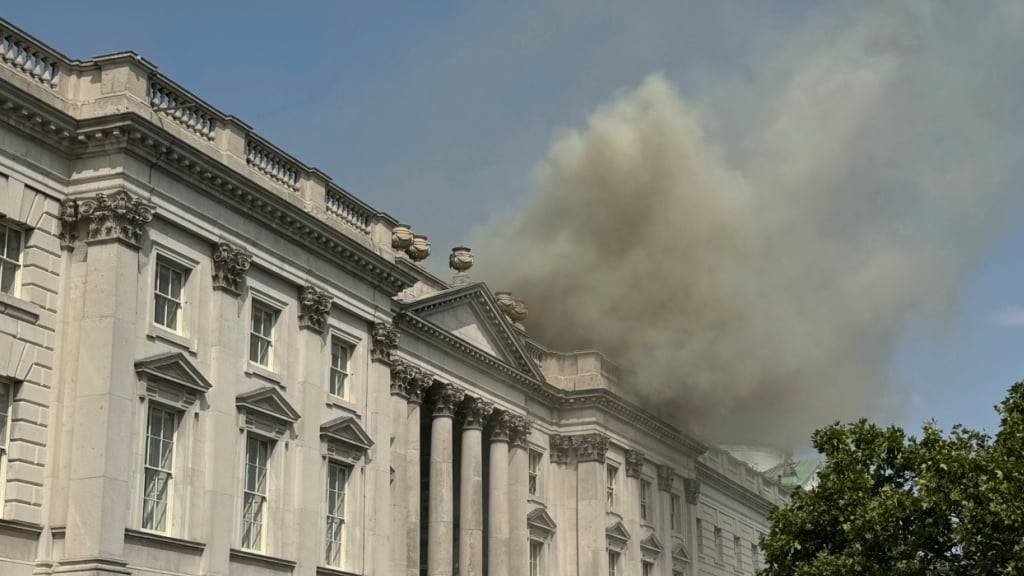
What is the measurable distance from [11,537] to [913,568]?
2196 centimetres

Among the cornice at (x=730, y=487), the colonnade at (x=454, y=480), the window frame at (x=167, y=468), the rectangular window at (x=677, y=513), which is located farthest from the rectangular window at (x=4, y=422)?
the cornice at (x=730, y=487)

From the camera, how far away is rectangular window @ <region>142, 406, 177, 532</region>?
27250 millimetres

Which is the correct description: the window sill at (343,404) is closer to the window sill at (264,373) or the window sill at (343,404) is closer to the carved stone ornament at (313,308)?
the carved stone ornament at (313,308)

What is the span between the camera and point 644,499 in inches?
2250

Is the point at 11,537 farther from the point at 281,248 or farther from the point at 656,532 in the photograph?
the point at 656,532

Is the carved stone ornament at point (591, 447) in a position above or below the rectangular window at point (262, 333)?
above

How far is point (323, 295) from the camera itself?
1326 inches

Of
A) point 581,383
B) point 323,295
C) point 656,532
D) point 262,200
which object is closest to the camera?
point 262,200

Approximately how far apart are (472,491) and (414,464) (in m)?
4.24

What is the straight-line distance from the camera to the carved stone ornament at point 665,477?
191 feet

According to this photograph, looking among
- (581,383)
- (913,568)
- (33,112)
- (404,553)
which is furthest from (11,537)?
(581,383)

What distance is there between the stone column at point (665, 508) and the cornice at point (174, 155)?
1053 inches

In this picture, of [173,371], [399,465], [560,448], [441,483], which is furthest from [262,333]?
[560,448]

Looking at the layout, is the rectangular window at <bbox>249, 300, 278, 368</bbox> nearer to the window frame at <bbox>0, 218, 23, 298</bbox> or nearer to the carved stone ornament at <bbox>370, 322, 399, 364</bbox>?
the carved stone ornament at <bbox>370, 322, 399, 364</bbox>
